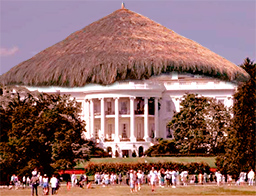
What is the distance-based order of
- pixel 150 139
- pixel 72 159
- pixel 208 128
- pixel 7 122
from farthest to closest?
pixel 150 139 < pixel 208 128 < pixel 72 159 < pixel 7 122

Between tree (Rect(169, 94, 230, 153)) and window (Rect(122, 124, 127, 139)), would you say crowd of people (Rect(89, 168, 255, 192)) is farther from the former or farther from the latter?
window (Rect(122, 124, 127, 139))

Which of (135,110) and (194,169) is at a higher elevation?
(135,110)

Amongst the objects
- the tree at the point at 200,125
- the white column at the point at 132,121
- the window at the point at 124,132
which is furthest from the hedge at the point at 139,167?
the window at the point at 124,132

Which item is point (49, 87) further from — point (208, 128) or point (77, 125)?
point (208, 128)

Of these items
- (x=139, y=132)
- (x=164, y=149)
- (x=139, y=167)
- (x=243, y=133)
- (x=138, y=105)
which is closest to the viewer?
(x=243, y=133)

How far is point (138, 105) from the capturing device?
4434 inches

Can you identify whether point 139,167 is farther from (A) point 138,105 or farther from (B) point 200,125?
(A) point 138,105

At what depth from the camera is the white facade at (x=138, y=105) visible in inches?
4200

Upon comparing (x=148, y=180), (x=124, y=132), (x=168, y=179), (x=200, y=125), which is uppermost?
(x=200, y=125)

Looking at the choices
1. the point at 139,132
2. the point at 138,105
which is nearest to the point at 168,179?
the point at 139,132

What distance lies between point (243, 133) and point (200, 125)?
1703 inches

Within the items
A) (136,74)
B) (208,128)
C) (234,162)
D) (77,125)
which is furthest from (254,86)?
(208,128)

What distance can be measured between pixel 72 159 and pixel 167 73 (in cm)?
3788

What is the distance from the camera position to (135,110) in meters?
110
